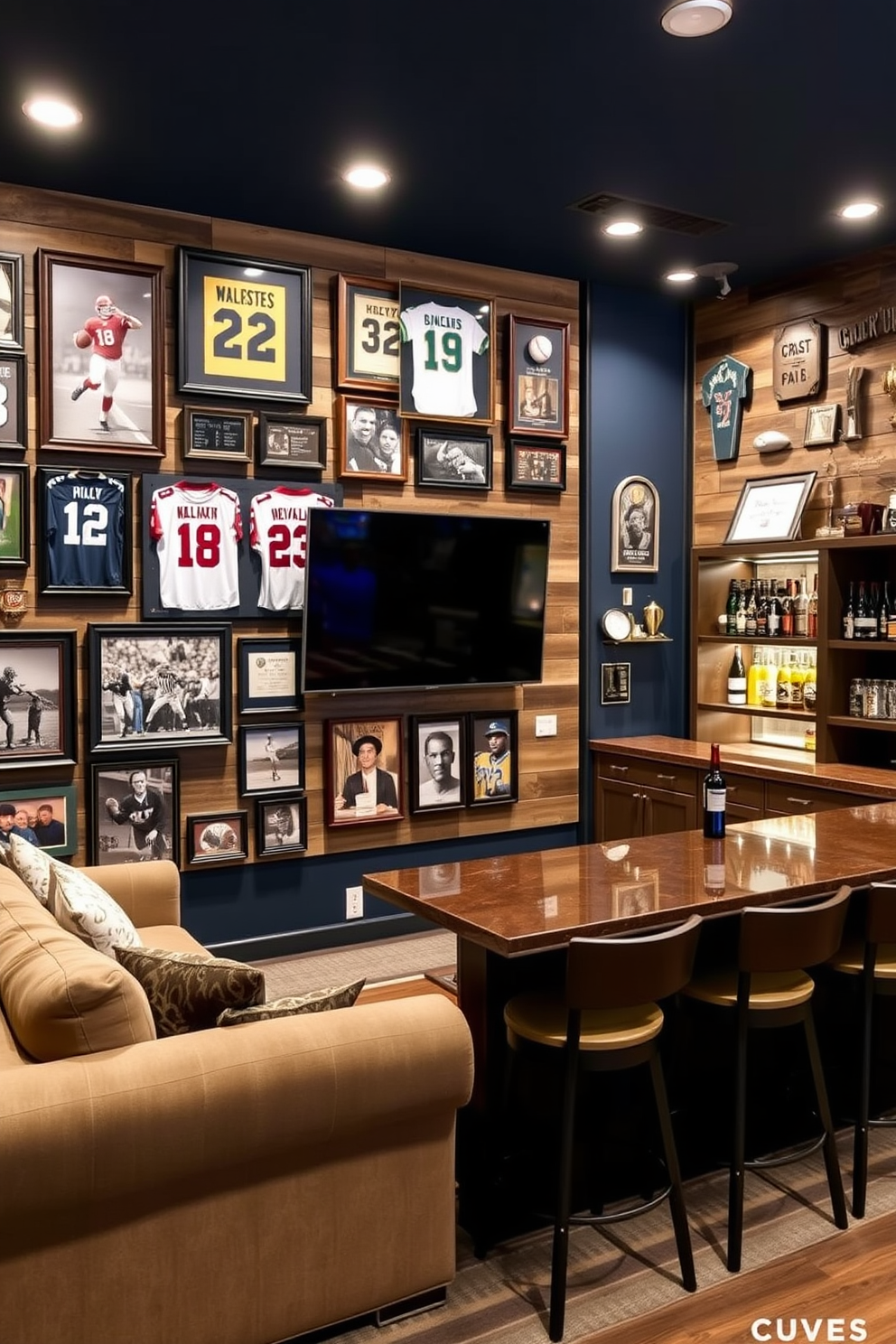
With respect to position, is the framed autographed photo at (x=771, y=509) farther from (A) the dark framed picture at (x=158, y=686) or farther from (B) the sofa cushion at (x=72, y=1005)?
(B) the sofa cushion at (x=72, y=1005)

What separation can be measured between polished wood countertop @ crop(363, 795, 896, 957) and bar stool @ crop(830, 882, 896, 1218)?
0.12 metres

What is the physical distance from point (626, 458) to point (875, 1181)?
12.9 feet

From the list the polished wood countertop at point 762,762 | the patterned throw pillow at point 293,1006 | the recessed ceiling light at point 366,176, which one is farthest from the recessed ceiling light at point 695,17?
the polished wood countertop at point 762,762

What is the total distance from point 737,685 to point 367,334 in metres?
2.67

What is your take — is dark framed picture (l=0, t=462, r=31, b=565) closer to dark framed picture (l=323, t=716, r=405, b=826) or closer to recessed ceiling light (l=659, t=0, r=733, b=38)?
dark framed picture (l=323, t=716, r=405, b=826)

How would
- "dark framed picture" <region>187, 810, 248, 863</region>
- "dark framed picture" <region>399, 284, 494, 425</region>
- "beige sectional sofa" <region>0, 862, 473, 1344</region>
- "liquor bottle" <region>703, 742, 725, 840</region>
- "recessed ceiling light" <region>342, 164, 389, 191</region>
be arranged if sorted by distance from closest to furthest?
1. "beige sectional sofa" <region>0, 862, 473, 1344</region>
2. "liquor bottle" <region>703, 742, 725, 840</region>
3. "recessed ceiling light" <region>342, 164, 389, 191</region>
4. "dark framed picture" <region>187, 810, 248, 863</region>
5. "dark framed picture" <region>399, 284, 494, 425</region>

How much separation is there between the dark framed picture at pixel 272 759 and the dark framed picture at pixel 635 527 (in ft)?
6.69

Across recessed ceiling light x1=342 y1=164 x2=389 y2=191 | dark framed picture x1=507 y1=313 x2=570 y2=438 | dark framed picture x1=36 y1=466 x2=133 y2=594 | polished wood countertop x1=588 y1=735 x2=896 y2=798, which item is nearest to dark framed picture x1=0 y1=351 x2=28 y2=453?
dark framed picture x1=36 y1=466 x2=133 y2=594

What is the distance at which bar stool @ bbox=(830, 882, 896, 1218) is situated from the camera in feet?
9.46

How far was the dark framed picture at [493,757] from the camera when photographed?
221 inches

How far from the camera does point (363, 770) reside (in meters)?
5.31

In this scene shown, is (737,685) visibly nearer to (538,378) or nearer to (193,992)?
(538,378)

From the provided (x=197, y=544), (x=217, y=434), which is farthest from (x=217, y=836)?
(x=217, y=434)

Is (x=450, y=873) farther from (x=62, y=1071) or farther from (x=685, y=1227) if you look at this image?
(x=62, y=1071)
